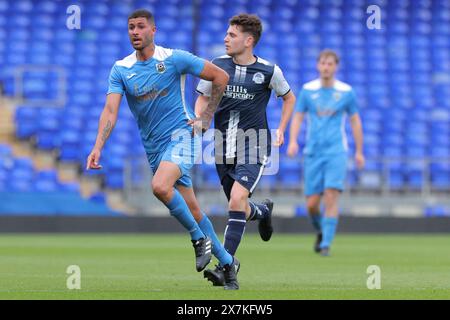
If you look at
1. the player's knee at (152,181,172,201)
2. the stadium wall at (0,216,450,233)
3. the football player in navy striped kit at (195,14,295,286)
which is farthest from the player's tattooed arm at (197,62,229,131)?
the stadium wall at (0,216,450,233)

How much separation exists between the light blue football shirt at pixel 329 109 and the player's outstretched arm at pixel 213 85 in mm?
5077

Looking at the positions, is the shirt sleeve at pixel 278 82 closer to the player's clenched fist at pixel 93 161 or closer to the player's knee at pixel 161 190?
the player's knee at pixel 161 190

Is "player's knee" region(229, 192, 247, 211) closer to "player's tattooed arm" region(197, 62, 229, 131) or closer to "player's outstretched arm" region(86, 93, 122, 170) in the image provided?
"player's tattooed arm" region(197, 62, 229, 131)

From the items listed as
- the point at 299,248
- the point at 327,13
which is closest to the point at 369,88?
the point at 327,13

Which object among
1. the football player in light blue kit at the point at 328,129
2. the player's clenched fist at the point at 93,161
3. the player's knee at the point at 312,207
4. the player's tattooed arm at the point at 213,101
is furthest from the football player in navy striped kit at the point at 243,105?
the player's knee at the point at 312,207

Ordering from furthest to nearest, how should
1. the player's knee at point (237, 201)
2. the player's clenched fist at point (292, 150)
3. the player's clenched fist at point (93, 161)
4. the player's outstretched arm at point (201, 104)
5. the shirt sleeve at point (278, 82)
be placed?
1. the player's clenched fist at point (292, 150)
2. the shirt sleeve at point (278, 82)
3. the player's outstretched arm at point (201, 104)
4. the player's knee at point (237, 201)
5. the player's clenched fist at point (93, 161)

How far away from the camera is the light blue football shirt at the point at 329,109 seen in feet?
44.2

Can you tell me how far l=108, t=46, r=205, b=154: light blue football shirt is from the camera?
27.6ft

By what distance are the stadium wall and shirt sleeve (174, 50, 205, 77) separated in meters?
10.7

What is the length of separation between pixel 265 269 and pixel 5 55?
1356 cm

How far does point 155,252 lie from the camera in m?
13.6

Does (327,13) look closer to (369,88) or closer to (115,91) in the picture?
(369,88)

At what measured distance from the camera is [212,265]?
1095 cm

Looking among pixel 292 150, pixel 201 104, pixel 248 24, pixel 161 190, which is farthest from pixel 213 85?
pixel 292 150
